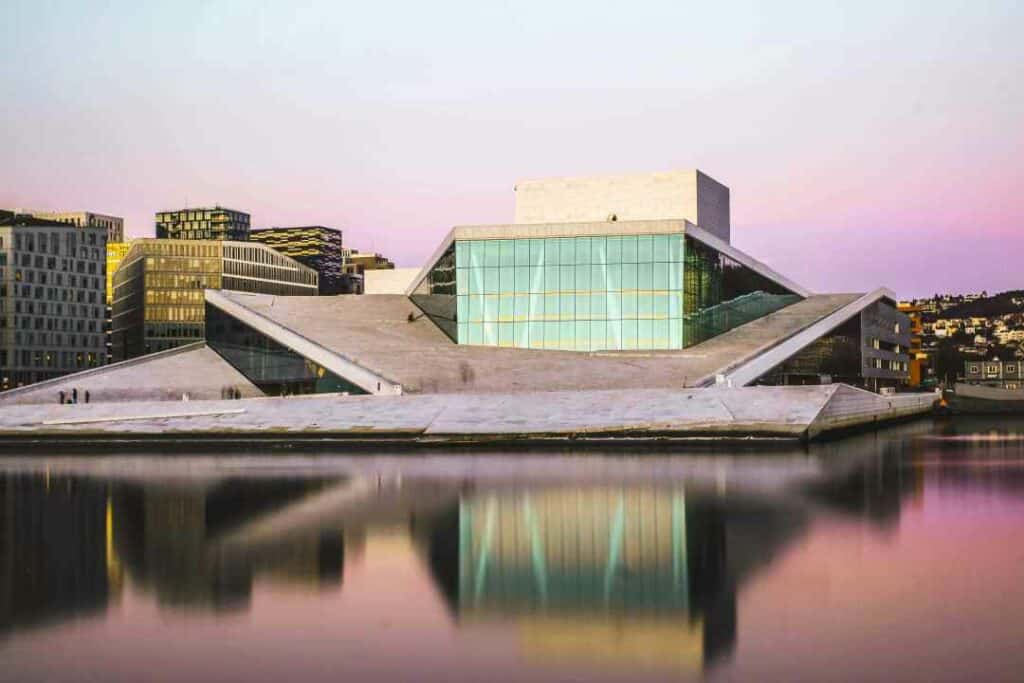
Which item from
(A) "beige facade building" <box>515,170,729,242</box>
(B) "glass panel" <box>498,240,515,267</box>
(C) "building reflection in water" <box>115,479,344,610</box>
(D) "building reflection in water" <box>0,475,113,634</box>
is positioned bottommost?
(D) "building reflection in water" <box>0,475,113,634</box>

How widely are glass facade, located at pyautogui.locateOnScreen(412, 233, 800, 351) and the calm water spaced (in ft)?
90.7

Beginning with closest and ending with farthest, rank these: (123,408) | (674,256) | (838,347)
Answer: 1. (123,408)
2. (674,256)
3. (838,347)

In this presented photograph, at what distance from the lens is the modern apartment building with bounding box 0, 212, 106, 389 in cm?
10450

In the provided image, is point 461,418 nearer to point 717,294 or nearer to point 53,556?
point 717,294

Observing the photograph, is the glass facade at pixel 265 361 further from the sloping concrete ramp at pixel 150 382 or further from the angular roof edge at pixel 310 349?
the sloping concrete ramp at pixel 150 382

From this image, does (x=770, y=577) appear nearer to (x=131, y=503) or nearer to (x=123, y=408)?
(x=131, y=503)

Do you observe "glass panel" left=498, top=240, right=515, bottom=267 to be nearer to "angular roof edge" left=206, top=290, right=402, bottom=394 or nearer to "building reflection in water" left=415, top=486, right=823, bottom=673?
"angular roof edge" left=206, top=290, right=402, bottom=394

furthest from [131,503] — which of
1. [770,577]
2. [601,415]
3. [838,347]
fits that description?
[838,347]

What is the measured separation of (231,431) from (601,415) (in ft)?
37.2

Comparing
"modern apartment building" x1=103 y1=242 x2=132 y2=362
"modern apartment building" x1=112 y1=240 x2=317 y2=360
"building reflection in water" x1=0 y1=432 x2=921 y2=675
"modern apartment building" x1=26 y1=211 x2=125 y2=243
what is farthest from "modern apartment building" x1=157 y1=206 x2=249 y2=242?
"building reflection in water" x1=0 y1=432 x2=921 y2=675

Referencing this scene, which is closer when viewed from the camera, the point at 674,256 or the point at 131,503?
the point at 131,503

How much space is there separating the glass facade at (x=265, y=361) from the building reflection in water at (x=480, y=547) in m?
22.3

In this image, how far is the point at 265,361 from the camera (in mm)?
49375

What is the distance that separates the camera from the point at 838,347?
61.3 meters
